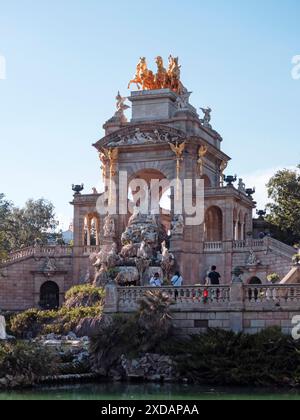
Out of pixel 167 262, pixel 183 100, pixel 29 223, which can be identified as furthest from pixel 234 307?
pixel 29 223

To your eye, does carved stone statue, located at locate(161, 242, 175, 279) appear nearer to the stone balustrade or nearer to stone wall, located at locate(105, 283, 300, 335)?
the stone balustrade

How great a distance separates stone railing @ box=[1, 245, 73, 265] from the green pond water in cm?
2358

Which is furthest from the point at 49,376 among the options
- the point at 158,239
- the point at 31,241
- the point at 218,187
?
the point at 31,241

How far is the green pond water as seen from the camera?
25266 millimetres

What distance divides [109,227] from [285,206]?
12.8 m

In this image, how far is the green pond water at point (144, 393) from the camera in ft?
82.9

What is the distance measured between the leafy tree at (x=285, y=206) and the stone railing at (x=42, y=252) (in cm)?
1230

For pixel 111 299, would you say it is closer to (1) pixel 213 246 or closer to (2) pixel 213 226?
(1) pixel 213 246

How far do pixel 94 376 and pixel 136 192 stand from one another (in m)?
22.1

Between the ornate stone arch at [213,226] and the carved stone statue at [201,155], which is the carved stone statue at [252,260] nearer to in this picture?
the ornate stone arch at [213,226]

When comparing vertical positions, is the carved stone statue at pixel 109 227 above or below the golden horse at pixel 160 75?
below

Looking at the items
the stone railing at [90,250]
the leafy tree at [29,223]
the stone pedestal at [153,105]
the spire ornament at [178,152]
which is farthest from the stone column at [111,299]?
the leafy tree at [29,223]

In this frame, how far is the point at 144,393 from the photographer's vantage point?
26.4m

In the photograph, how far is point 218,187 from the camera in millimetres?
48125
